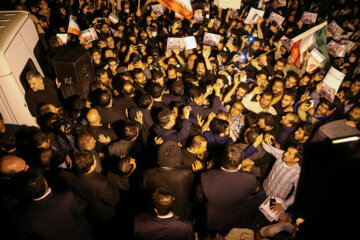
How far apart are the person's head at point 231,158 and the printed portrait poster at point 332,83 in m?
3.46

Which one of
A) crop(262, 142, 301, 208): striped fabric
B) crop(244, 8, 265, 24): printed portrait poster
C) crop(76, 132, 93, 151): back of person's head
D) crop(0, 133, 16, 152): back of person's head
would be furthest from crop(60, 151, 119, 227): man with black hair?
crop(244, 8, 265, 24): printed portrait poster

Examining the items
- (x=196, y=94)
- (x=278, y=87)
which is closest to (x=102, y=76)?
(x=196, y=94)

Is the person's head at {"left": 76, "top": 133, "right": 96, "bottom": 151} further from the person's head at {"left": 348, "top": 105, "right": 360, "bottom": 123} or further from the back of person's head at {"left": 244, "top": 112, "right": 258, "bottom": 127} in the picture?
the person's head at {"left": 348, "top": 105, "right": 360, "bottom": 123}

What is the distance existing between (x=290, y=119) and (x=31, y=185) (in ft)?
14.0

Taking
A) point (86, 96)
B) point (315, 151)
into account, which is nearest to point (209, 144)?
point (315, 151)

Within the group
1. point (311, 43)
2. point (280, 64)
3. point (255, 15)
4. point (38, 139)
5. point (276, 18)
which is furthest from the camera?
point (276, 18)

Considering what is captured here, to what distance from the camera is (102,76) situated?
4980mm

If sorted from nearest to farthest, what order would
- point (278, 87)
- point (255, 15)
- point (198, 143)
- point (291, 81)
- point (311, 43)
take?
point (198, 143) → point (278, 87) → point (311, 43) → point (291, 81) → point (255, 15)

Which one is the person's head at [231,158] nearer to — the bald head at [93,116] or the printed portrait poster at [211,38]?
the bald head at [93,116]

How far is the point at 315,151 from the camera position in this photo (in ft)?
4.76

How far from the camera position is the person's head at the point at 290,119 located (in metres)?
3.95

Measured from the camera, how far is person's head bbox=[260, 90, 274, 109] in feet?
14.4

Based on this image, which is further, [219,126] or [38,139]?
[219,126]

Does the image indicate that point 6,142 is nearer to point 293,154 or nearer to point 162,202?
point 162,202
